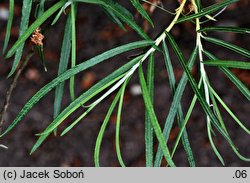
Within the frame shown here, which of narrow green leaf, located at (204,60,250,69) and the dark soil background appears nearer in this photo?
narrow green leaf, located at (204,60,250,69)

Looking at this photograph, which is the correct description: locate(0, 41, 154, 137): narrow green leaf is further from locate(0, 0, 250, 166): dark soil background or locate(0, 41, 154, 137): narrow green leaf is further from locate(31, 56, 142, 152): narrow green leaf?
locate(0, 0, 250, 166): dark soil background

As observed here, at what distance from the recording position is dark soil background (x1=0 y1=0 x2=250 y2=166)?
1871 millimetres

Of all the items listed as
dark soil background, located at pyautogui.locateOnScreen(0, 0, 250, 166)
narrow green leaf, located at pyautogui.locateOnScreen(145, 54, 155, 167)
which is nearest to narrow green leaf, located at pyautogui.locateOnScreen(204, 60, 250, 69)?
narrow green leaf, located at pyautogui.locateOnScreen(145, 54, 155, 167)

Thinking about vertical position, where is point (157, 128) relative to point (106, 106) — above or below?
below

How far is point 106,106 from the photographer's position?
1908mm

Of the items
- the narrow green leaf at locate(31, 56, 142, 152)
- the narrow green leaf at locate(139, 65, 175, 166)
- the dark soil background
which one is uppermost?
the dark soil background

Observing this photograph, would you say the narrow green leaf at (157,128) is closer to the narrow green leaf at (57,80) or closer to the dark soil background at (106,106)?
the narrow green leaf at (57,80)

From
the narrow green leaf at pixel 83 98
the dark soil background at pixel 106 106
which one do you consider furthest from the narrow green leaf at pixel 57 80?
the dark soil background at pixel 106 106

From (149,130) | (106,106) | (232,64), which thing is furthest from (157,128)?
(106,106)

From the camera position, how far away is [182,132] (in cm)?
85

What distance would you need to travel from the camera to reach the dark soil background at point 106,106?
73.7 inches

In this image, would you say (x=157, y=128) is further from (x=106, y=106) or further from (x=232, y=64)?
(x=106, y=106)

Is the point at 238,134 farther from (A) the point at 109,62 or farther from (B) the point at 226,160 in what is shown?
(A) the point at 109,62

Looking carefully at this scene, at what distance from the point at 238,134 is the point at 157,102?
41 cm
